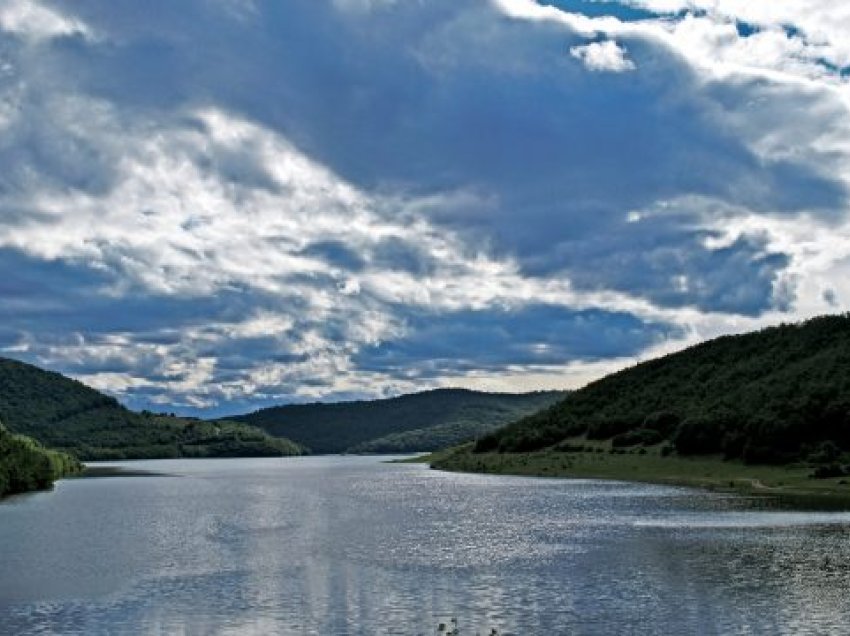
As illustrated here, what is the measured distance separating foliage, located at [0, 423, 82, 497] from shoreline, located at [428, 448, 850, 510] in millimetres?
89917

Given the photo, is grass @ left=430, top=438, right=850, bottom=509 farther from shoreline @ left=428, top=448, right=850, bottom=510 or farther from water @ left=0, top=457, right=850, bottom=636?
water @ left=0, top=457, right=850, bottom=636

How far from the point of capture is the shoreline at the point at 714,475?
117m

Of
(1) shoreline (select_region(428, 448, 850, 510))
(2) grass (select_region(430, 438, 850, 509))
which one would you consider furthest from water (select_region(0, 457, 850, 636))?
(2) grass (select_region(430, 438, 850, 509))

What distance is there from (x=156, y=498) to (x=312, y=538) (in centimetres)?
7390

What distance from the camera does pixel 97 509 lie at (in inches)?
5079

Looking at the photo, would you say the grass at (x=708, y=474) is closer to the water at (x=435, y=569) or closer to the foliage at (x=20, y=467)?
the water at (x=435, y=569)

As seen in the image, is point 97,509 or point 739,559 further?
point 97,509

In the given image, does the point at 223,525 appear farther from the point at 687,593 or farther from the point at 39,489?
the point at 39,489

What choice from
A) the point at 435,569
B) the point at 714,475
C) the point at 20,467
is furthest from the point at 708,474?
the point at 20,467

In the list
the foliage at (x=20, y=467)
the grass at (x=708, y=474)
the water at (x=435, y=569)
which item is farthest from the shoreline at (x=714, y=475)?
the foliage at (x=20, y=467)

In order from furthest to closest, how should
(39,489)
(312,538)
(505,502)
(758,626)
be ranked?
(39,489) < (505,502) < (312,538) < (758,626)

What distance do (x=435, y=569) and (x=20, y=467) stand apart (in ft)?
395

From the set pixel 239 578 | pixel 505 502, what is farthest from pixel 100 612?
pixel 505 502

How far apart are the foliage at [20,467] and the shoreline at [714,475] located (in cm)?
8992
